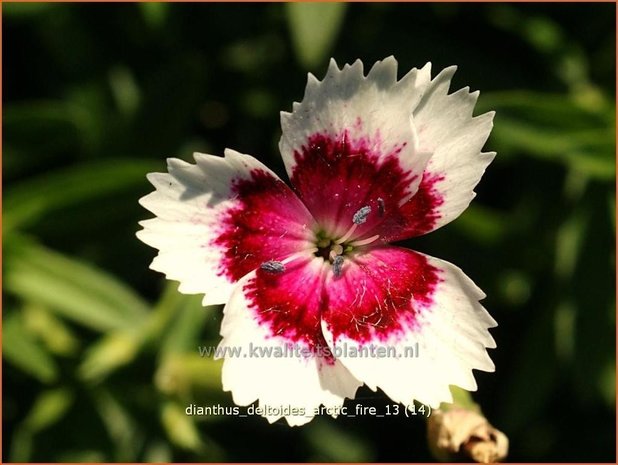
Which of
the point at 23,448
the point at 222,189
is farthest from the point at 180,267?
the point at 23,448

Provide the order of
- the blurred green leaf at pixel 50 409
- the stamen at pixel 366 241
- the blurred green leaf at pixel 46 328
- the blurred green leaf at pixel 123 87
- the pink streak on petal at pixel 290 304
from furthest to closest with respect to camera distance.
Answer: the blurred green leaf at pixel 123 87 < the blurred green leaf at pixel 46 328 < the blurred green leaf at pixel 50 409 < the stamen at pixel 366 241 < the pink streak on petal at pixel 290 304

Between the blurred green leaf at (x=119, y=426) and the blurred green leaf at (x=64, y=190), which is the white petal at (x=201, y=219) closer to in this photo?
the blurred green leaf at (x=64, y=190)

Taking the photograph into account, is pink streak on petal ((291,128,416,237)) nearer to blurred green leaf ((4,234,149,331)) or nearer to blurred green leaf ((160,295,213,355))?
blurred green leaf ((160,295,213,355))

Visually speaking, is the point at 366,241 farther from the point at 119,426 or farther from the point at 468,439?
the point at 119,426

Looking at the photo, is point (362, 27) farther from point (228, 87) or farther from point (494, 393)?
point (494, 393)

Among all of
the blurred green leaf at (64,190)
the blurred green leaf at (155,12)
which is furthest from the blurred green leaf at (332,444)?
the blurred green leaf at (155,12)

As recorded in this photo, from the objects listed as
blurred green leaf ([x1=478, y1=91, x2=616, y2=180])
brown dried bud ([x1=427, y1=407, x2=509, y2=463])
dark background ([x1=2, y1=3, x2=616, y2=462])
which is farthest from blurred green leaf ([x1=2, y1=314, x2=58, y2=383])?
blurred green leaf ([x1=478, y1=91, x2=616, y2=180])
